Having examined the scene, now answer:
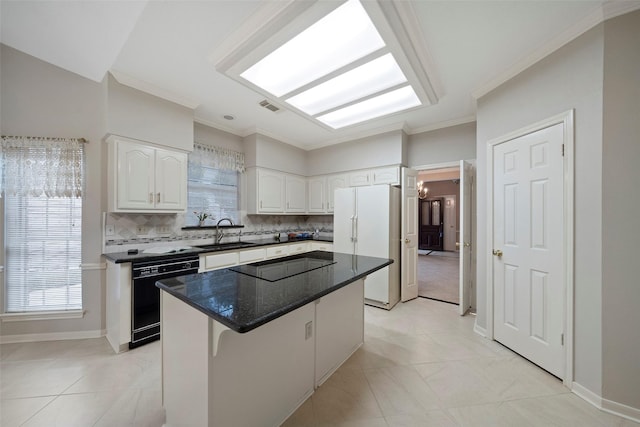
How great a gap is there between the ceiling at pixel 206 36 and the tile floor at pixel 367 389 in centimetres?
268

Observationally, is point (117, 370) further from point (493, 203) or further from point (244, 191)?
point (493, 203)

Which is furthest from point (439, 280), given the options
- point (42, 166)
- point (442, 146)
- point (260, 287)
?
point (42, 166)

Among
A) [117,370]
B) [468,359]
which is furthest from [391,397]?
[117,370]

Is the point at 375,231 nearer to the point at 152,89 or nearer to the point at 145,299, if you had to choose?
the point at 145,299

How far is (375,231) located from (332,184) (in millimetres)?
1487

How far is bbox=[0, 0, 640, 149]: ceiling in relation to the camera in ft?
5.31

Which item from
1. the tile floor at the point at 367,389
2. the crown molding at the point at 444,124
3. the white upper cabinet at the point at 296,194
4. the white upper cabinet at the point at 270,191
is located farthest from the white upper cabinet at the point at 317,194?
the tile floor at the point at 367,389

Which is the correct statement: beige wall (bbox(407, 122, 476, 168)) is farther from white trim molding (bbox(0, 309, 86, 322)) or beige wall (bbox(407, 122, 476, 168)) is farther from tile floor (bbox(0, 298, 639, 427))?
white trim molding (bbox(0, 309, 86, 322))

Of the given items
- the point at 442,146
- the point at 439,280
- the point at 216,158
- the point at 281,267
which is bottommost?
the point at 439,280

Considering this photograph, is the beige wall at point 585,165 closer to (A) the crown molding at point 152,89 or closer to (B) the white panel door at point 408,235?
(B) the white panel door at point 408,235

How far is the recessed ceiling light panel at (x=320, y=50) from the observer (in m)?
1.53

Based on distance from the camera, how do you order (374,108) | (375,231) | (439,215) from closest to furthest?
(374,108)
(375,231)
(439,215)

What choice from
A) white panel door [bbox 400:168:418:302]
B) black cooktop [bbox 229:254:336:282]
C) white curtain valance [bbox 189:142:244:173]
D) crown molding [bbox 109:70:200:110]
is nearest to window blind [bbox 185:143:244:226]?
white curtain valance [bbox 189:142:244:173]

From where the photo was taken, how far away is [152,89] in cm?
258
